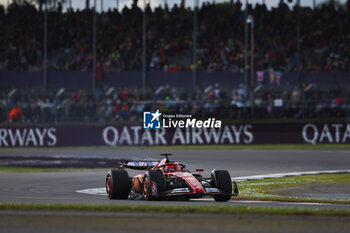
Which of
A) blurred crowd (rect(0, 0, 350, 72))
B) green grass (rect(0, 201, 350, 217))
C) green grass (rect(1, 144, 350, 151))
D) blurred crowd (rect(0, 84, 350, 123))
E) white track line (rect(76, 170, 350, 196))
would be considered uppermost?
blurred crowd (rect(0, 0, 350, 72))

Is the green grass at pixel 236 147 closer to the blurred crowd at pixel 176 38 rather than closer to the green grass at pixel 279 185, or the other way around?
the blurred crowd at pixel 176 38

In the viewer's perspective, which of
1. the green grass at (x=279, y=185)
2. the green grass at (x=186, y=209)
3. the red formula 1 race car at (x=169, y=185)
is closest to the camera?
the green grass at (x=186, y=209)

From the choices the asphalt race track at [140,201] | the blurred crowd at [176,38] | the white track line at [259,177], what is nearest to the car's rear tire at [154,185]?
the asphalt race track at [140,201]

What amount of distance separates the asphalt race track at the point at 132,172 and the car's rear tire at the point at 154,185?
27cm

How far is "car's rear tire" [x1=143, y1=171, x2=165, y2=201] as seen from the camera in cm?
1215

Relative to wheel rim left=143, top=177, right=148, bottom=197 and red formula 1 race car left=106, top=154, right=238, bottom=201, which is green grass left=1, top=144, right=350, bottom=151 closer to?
red formula 1 race car left=106, top=154, right=238, bottom=201

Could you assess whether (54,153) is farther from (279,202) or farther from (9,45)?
(279,202)

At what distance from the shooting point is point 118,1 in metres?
39.5

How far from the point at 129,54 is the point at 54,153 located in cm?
949

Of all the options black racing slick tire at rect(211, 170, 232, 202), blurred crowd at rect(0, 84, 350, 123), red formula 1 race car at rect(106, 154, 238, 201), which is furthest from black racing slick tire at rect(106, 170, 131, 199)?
blurred crowd at rect(0, 84, 350, 123)

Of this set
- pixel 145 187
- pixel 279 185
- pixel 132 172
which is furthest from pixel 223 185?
pixel 132 172

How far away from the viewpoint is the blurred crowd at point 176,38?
36500 mm

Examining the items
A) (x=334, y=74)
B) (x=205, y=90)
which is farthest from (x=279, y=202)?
(x=334, y=74)

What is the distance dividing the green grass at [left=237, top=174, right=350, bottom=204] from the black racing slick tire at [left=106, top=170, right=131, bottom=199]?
2.27m
